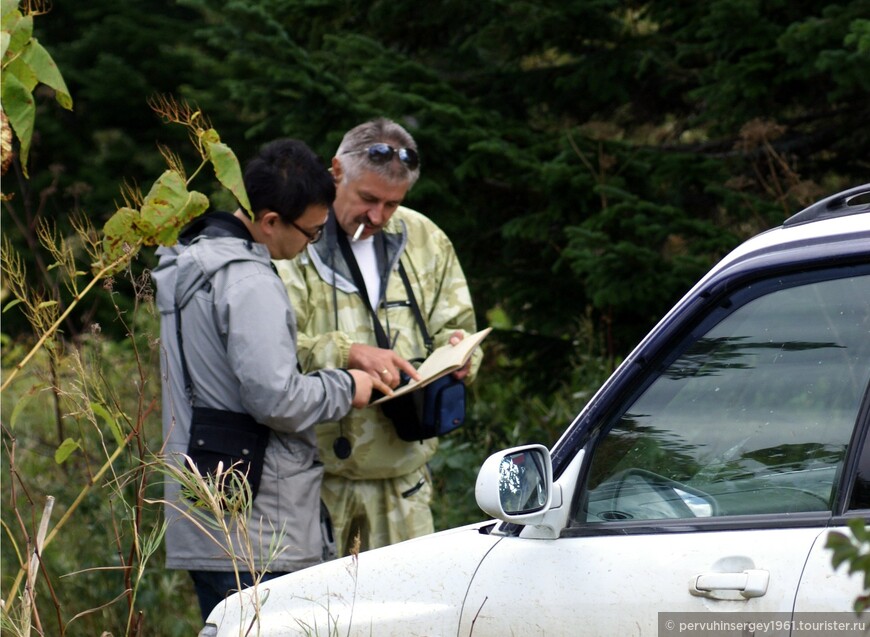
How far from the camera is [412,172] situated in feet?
13.3

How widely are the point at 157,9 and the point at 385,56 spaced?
22.7 feet

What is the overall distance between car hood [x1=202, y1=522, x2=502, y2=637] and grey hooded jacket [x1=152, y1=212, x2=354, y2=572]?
1.87ft

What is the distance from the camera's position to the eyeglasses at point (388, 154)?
3.98 meters

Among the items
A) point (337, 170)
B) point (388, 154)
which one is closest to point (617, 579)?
point (388, 154)

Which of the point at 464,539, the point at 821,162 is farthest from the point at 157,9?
the point at 464,539

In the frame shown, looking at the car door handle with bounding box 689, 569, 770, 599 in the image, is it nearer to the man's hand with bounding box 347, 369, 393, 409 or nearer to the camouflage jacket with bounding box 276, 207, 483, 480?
the man's hand with bounding box 347, 369, 393, 409

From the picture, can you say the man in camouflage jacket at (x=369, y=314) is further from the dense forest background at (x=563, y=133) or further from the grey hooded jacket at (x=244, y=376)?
the dense forest background at (x=563, y=133)

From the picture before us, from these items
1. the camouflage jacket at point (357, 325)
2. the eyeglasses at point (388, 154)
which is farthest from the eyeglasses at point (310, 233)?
the eyeglasses at point (388, 154)

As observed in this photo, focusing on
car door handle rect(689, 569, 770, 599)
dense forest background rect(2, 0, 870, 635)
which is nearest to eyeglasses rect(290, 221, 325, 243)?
dense forest background rect(2, 0, 870, 635)

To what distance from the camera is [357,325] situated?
398cm

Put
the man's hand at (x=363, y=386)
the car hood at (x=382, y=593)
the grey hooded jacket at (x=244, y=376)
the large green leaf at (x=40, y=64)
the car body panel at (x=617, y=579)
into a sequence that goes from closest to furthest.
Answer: the car body panel at (x=617, y=579)
the car hood at (x=382, y=593)
the large green leaf at (x=40, y=64)
the grey hooded jacket at (x=244, y=376)
the man's hand at (x=363, y=386)

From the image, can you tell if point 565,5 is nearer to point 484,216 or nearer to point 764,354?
point 484,216

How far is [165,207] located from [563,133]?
2.99 m

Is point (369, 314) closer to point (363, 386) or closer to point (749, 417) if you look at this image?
point (363, 386)
